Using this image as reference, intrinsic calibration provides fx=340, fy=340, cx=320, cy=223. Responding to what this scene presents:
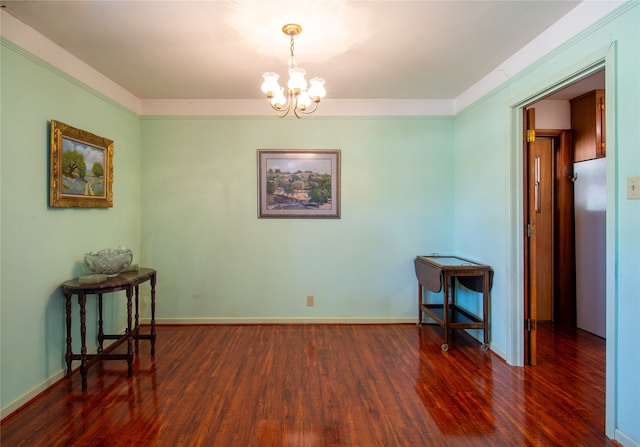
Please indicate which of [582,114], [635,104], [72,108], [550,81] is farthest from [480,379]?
[72,108]

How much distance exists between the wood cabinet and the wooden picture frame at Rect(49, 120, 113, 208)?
4299 millimetres

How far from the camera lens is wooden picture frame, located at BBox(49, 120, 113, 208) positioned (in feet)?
7.60

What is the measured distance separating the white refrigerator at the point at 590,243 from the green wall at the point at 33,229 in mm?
4533

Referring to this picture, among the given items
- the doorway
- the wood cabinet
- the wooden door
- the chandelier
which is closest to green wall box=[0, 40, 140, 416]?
the chandelier

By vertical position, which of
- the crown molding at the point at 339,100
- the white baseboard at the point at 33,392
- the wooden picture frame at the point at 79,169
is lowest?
the white baseboard at the point at 33,392

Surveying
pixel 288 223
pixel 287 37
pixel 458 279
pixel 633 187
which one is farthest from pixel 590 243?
pixel 287 37

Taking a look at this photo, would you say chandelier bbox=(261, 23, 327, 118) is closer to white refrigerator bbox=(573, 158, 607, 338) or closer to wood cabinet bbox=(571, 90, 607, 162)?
wood cabinet bbox=(571, 90, 607, 162)

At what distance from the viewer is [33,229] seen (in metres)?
2.17

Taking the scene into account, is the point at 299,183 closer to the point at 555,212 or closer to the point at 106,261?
the point at 106,261

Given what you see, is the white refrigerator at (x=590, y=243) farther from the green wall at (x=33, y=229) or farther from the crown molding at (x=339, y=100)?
the green wall at (x=33, y=229)

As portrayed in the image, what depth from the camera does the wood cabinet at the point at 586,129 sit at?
3149 mm

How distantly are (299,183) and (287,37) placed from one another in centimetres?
155

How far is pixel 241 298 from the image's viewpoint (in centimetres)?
362

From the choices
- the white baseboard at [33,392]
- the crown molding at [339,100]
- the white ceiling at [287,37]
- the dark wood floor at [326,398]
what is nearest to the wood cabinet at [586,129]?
the crown molding at [339,100]
